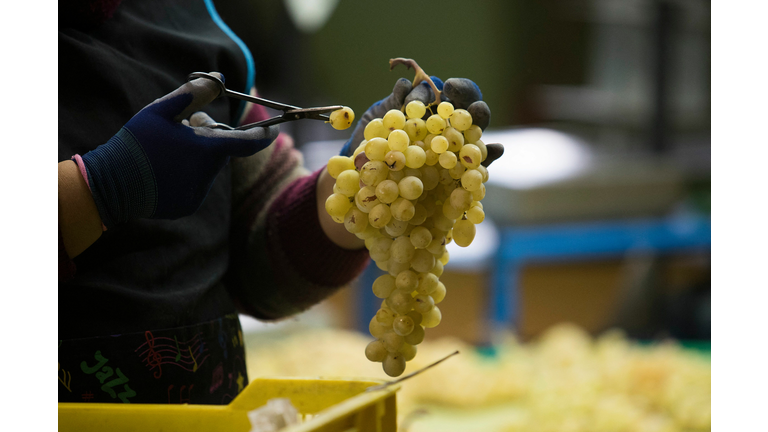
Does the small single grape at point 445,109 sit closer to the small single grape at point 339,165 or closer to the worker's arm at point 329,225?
the small single grape at point 339,165

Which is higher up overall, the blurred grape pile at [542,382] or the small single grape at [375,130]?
the small single grape at [375,130]

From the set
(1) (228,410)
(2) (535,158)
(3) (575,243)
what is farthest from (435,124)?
(2) (535,158)

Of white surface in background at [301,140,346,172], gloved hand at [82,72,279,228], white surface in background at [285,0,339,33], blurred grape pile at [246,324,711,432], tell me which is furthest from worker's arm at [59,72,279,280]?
white surface in background at [285,0,339,33]

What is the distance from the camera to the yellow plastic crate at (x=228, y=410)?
489 millimetres

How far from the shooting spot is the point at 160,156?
0.52 m

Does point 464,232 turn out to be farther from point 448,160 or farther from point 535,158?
point 535,158

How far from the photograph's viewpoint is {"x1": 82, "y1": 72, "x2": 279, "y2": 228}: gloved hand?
20.2 inches

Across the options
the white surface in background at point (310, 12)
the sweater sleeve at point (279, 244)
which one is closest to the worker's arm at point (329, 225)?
the sweater sleeve at point (279, 244)

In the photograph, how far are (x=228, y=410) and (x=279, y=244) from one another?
0.34m

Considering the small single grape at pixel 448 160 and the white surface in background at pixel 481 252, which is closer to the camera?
the small single grape at pixel 448 160

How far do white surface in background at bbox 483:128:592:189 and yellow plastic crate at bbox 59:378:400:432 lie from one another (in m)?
1.81

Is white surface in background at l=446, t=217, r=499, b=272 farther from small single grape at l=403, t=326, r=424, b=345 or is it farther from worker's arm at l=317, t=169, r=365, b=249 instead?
small single grape at l=403, t=326, r=424, b=345
